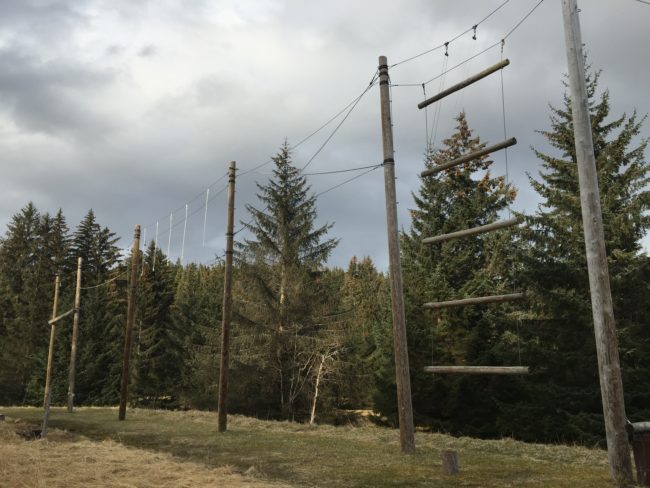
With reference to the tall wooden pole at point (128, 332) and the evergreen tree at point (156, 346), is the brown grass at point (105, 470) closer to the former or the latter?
the tall wooden pole at point (128, 332)

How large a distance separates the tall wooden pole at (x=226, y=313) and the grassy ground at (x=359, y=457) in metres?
0.70

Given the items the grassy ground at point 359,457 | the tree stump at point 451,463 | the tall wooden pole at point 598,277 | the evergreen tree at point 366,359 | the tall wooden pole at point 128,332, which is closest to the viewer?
the tall wooden pole at point 598,277

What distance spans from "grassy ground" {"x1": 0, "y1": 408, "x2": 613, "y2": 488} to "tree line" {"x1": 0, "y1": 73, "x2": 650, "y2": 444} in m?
3.21

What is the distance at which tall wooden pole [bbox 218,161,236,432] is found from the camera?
15.6 metres

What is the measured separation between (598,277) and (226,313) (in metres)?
11.7

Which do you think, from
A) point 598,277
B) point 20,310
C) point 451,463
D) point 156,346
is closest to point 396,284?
point 451,463

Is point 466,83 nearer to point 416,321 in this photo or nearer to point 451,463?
point 451,463

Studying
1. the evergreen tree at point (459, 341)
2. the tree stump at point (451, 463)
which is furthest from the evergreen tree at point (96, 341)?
the tree stump at point (451, 463)

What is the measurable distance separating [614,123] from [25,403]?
162 ft


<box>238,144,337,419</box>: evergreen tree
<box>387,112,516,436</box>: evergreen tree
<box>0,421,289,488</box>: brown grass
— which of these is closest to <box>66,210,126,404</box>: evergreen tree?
<box>238,144,337,419</box>: evergreen tree

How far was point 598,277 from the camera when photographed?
24.4 feet

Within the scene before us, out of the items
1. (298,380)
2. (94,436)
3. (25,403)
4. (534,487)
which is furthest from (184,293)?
(534,487)

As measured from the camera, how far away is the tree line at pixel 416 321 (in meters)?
18.4

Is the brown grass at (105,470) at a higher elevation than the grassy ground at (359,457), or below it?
higher
